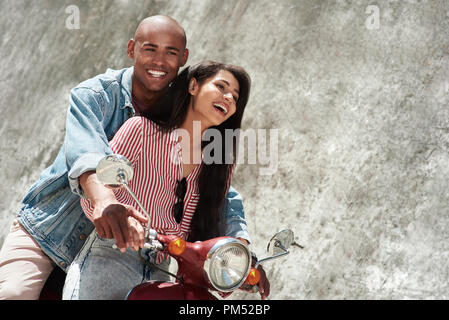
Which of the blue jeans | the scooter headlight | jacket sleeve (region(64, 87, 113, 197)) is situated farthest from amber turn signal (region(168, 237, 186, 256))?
jacket sleeve (region(64, 87, 113, 197))

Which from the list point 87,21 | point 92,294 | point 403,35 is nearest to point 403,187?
point 403,35

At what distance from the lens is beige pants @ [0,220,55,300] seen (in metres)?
2.40

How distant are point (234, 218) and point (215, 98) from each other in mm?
565

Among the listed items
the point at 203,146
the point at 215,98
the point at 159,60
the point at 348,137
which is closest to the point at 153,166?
the point at 203,146

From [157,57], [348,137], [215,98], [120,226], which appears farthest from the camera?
[348,137]

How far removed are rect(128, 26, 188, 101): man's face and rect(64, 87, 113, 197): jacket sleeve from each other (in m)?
0.25

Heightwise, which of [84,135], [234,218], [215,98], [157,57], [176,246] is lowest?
[176,246]

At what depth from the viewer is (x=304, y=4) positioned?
15.0 ft

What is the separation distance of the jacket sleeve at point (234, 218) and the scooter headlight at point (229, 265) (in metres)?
0.46

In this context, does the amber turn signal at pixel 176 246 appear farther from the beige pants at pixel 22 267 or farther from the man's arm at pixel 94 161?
the beige pants at pixel 22 267

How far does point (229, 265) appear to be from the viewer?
6.80 feet

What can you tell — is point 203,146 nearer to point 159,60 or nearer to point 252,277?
point 159,60

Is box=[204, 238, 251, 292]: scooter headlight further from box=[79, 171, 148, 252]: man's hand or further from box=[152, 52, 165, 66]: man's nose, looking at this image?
box=[152, 52, 165, 66]: man's nose
